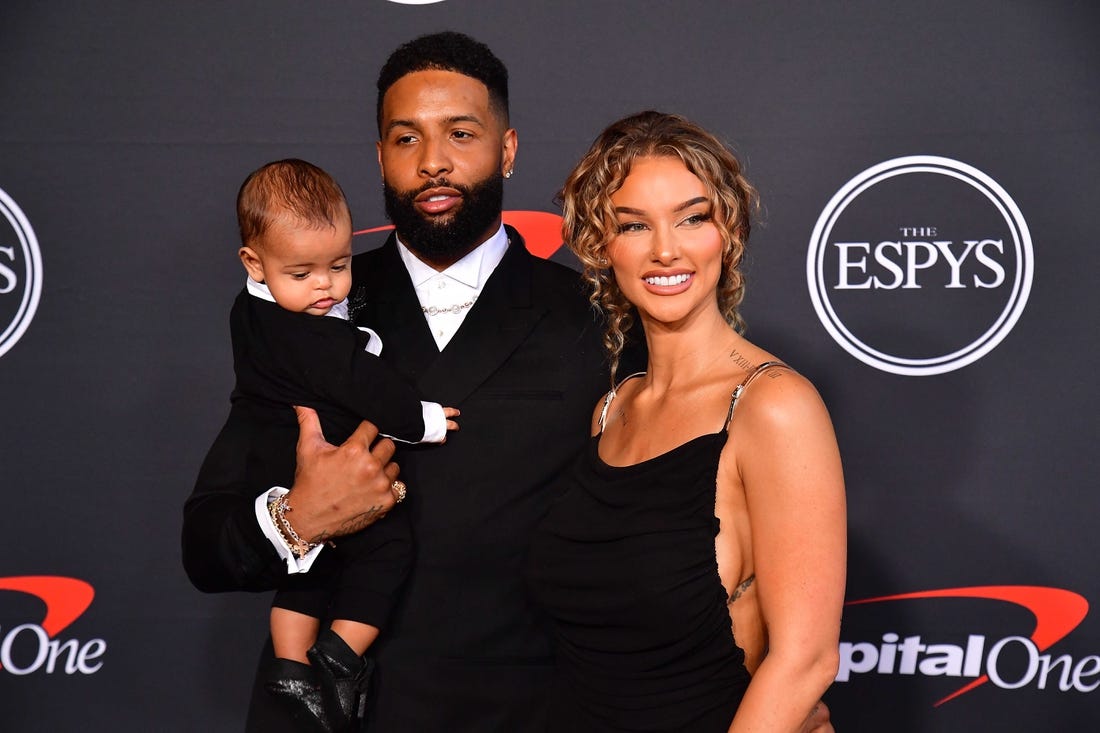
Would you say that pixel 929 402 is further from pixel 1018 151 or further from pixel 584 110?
pixel 584 110

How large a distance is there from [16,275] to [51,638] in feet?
3.80

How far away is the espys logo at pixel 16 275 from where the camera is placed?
3.17 m

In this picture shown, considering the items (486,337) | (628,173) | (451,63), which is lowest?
(486,337)

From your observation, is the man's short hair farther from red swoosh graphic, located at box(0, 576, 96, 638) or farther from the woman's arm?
red swoosh graphic, located at box(0, 576, 96, 638)

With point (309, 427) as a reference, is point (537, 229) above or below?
above

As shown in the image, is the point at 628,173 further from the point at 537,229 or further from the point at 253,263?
the point at 537,229

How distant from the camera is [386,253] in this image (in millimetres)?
2291

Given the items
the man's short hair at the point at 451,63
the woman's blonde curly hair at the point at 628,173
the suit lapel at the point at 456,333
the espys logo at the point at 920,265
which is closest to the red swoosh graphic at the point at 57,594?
the suit lapel at the point at 456,333

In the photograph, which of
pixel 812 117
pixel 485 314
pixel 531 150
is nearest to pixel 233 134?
pixel 531 150

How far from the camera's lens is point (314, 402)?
2018 millimetres

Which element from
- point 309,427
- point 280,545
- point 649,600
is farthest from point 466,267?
point 649,600

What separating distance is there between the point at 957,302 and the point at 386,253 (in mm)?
1811

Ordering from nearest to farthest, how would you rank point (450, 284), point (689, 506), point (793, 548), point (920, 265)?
1. point (793, 548)
2. point (689, 506)
3. point (450, 284)
4. point (920, 265)

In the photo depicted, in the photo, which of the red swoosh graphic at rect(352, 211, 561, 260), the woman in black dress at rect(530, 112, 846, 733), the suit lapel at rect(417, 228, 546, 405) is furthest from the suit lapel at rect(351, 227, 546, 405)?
the red swoosh graphic at rect(352, 211, 561, 260)
